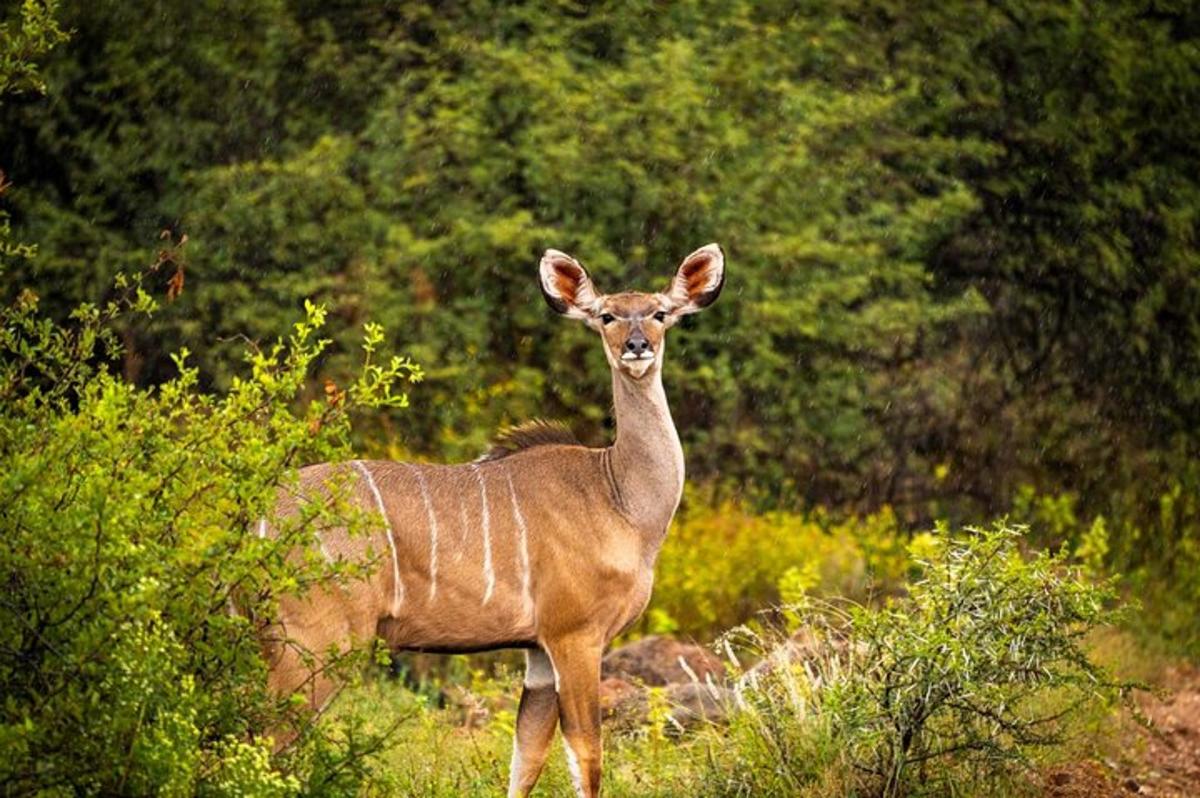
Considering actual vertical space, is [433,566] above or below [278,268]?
above

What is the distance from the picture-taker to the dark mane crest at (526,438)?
744 cm

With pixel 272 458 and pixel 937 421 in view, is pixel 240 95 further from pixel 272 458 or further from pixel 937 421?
pixel 272 458

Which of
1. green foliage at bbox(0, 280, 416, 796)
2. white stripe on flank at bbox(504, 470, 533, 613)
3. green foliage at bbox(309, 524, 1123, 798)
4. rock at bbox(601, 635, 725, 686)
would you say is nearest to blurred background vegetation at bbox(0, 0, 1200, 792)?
rock at bbox(601, 635, 725, 686)

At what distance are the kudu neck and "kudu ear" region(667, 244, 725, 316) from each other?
1.03 feet

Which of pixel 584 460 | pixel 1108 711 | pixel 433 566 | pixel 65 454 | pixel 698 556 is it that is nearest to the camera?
pixel 65 454

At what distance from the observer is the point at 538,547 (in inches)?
275

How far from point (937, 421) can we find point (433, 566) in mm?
7799

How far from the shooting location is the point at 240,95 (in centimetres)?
1334

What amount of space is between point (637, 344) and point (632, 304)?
0.22m

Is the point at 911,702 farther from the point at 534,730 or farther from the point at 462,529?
the point at 462,529

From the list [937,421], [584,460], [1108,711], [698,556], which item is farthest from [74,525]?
[937,421]

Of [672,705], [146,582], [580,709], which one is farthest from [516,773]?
[146,582]

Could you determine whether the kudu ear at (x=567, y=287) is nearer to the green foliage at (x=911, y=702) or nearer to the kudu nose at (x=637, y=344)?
the kudu nose at (x=637, y=344)

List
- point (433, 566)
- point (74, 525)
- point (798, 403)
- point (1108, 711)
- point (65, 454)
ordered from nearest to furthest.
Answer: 1. point (74, 525)
2. point (65, 454)
3. point (433, 566)
4. point (1108, 711)
5. point (798, 403)
